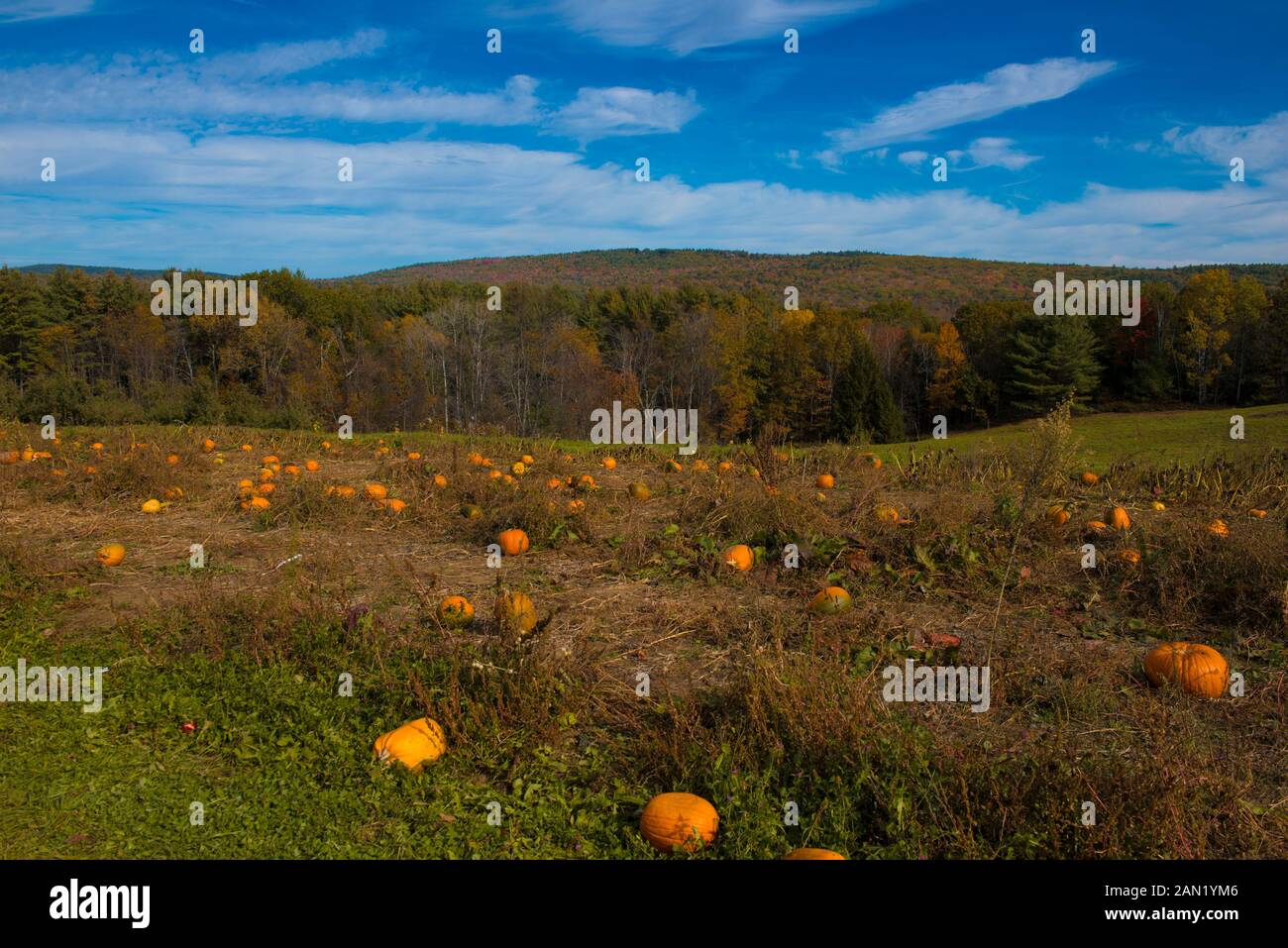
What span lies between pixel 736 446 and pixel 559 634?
677 centimetres

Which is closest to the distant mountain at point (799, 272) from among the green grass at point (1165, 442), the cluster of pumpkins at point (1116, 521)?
the green grass at point (1165, 442)

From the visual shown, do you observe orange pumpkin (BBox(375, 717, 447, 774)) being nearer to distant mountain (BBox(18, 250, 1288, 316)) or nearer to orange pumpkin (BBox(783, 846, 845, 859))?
orange pumpkin (BBox(783, 846, 845, 859))

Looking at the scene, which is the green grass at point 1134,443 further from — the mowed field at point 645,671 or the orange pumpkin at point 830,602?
the orange pumpkin at point 830,602

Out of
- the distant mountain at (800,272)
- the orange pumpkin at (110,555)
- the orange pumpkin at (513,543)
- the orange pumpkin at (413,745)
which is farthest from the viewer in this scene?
the distant mountain at (800,272)

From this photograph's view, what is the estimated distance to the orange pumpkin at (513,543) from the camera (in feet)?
22.2

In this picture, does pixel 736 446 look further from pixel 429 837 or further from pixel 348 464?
pixel 429 837

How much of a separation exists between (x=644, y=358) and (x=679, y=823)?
5143 centimetres

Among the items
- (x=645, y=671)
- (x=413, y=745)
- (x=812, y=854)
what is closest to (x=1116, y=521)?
(x=645, y=671)

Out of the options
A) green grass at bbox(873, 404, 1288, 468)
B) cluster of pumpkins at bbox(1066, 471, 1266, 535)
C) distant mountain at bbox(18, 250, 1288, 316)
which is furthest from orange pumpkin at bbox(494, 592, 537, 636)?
distant mountain at bbox(18, 250, 1288, 316)

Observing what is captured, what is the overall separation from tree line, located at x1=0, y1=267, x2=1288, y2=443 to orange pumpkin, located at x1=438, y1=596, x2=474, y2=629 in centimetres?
3405

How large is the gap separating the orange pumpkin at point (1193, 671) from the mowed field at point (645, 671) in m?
0.10

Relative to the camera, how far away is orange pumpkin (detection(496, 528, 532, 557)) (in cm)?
678
